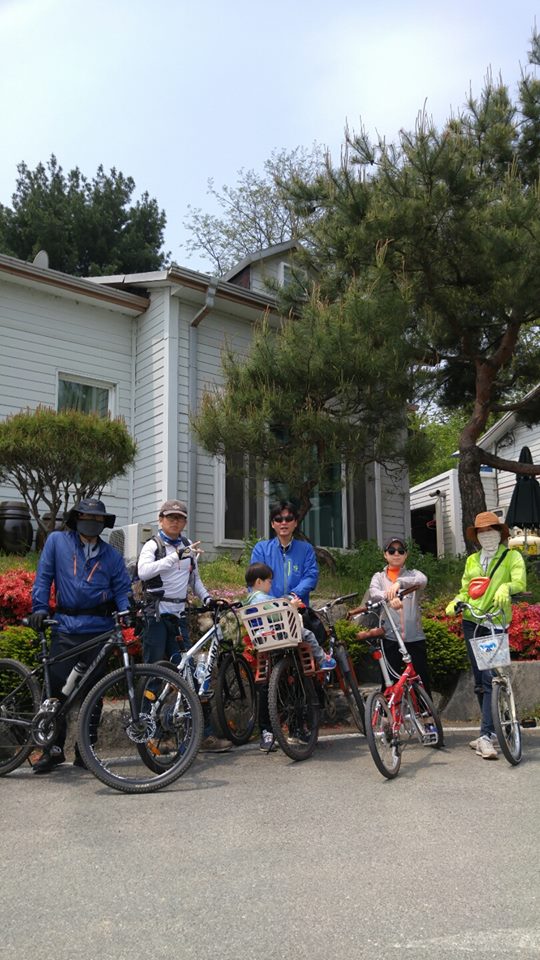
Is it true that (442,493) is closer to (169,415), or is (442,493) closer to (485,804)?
(169,415)

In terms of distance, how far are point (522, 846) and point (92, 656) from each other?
2977 millimetres

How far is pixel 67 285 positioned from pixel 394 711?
9489mm

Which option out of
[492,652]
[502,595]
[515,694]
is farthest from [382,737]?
[515,694]

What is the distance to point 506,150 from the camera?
12344mm

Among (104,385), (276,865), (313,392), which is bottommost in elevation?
(276,865)

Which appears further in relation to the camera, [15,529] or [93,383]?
[93,383]

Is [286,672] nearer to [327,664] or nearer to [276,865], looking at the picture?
[327,664]

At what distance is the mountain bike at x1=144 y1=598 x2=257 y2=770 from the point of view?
6145mm

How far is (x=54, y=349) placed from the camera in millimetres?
13156

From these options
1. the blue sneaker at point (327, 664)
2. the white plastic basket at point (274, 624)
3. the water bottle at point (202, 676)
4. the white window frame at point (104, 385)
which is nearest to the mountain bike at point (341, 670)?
Answer: the blue sneaker at point (327, 664)

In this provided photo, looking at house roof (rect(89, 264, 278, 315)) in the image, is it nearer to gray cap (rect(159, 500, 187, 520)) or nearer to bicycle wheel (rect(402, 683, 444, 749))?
gray cap (rect(159, 500, 187, 520))

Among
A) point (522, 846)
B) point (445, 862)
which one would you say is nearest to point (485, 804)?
point (522, 846)

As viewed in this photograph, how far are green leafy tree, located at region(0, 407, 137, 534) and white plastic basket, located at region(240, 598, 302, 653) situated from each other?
459 centimetres

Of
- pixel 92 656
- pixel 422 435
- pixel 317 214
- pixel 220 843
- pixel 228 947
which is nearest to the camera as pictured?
pixel 228 947
